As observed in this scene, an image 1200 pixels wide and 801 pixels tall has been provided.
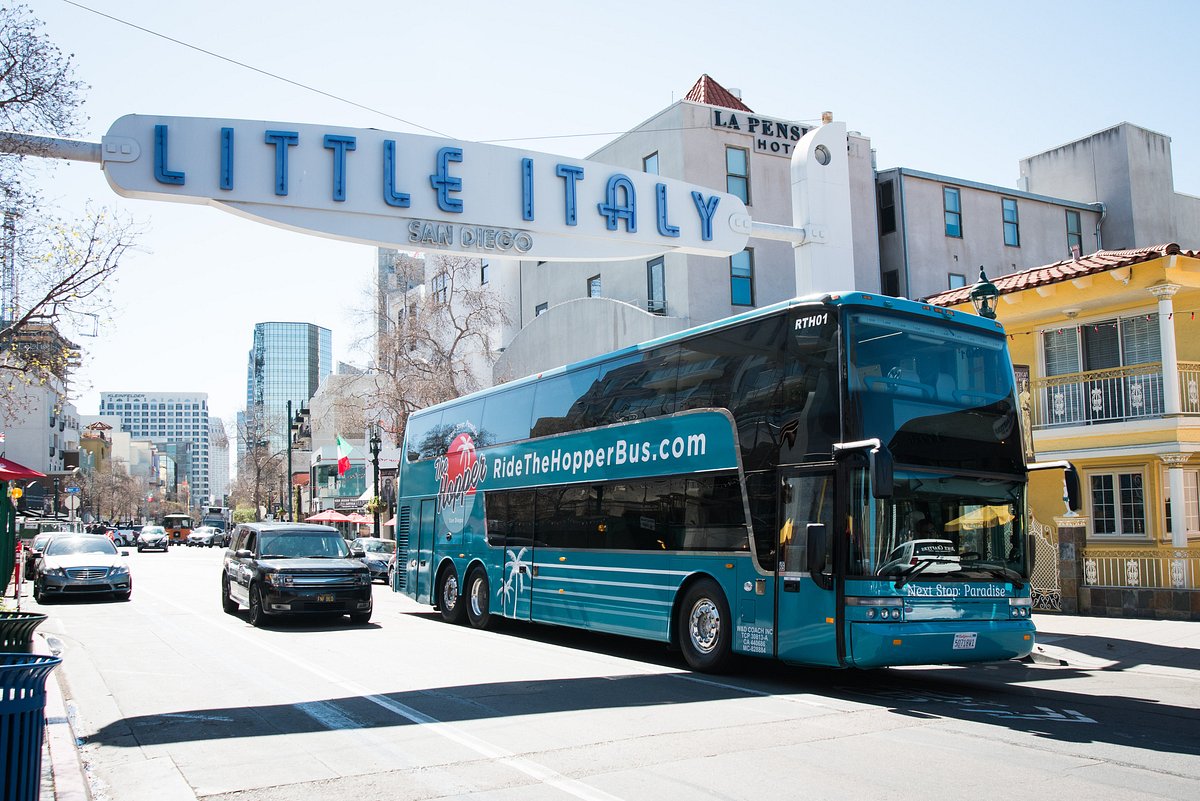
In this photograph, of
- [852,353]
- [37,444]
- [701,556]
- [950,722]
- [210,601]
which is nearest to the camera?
[950,722]

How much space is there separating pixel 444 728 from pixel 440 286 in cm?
3723

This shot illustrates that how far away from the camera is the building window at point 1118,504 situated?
874 inches

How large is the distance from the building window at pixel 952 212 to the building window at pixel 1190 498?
54.5 feet

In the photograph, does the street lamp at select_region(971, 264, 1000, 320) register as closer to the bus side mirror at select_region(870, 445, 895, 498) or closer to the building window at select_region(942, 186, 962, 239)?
the bus side mirror at select_region(870, 445, 895, 498)

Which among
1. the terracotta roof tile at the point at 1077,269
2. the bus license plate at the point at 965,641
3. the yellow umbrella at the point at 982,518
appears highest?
the terracotta roof tile at the point at 1077,269

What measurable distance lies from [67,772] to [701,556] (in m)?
7.65

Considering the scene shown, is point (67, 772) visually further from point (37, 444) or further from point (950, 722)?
point (37, 444)

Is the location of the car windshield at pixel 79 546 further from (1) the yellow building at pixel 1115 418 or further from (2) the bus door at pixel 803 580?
(1) the yellow building at pixel 1115 418

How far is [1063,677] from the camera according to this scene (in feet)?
42.9

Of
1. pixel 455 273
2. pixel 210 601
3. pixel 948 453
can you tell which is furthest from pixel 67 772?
pixel 455 273

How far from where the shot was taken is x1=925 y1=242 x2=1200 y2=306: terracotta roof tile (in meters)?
20.2

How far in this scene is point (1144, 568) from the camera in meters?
19.4

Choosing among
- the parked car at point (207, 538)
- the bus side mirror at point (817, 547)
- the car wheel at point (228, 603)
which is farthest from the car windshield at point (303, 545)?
the parked car at point (207, 538)

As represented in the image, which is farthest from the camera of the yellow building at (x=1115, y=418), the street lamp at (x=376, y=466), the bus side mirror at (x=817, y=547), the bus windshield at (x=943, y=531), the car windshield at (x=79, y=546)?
the street lamp at (x=376, y=466)
